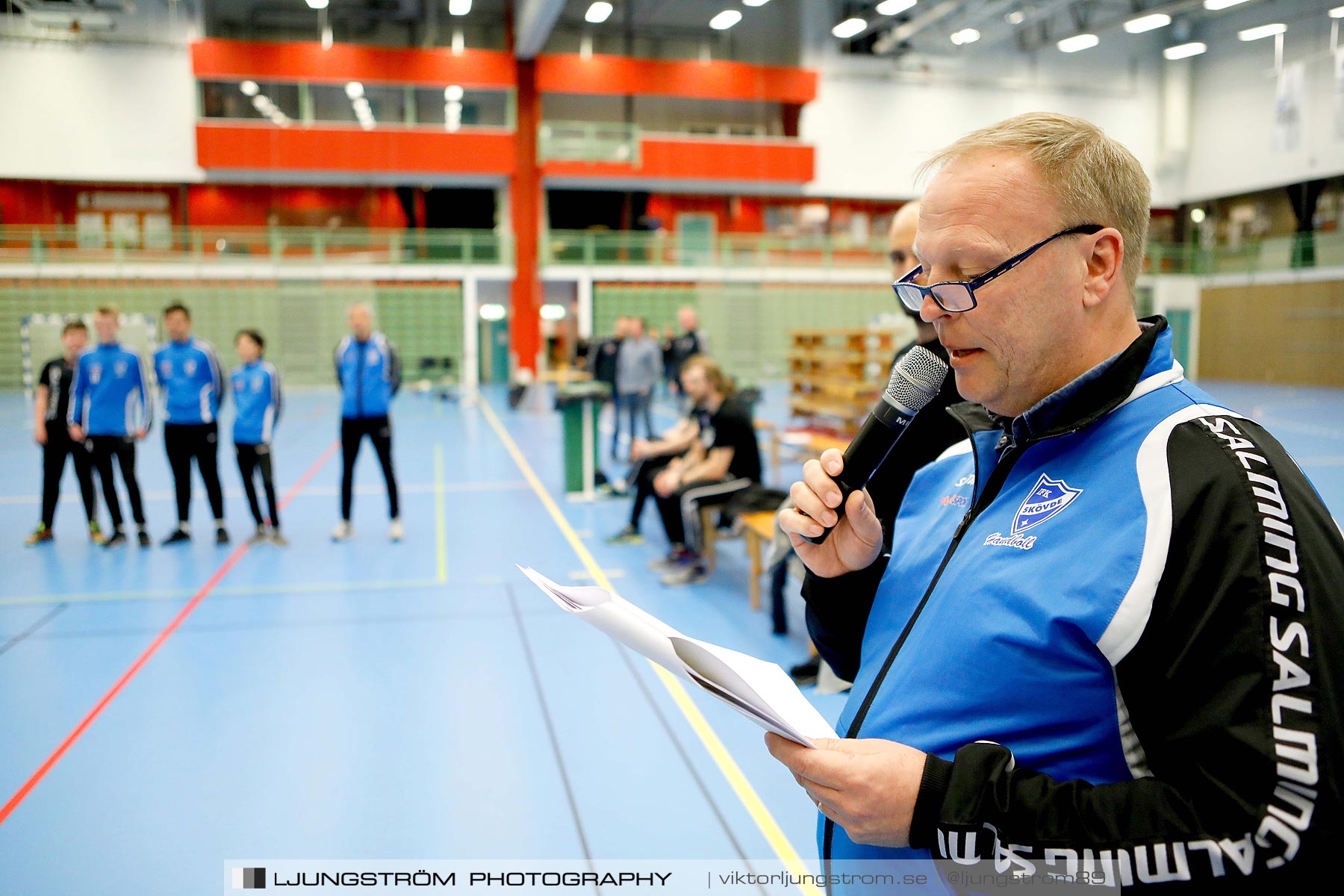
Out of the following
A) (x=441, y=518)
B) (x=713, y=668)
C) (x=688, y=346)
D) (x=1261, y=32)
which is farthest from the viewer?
(x=688, y=346)

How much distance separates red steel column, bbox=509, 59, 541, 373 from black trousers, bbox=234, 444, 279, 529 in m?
17.9

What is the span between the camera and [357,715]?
4.21m

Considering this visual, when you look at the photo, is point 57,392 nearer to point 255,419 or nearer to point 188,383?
point 188,383

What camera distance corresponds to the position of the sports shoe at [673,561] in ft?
21.7

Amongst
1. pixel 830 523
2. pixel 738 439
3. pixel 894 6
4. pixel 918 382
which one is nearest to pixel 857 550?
pixel 830 523

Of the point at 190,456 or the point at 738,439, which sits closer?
the point at 738,439

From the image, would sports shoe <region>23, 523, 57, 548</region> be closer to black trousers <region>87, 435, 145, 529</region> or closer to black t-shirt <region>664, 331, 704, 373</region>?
black trousers <region>87, 435, 145, 529</region>

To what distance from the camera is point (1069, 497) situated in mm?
1048

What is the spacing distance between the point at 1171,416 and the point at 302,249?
2571cm

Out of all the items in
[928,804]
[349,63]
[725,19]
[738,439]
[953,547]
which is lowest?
[738,439]

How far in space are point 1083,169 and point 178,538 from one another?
8.31 metres

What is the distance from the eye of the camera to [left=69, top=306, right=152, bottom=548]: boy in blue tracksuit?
7320 mm

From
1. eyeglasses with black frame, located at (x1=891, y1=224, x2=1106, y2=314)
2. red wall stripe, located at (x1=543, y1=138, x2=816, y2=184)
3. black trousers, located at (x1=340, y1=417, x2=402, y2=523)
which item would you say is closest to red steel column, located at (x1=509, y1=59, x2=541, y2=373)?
red wall stripe, located at (x1=543, y1=138, x2=816, y2=184)

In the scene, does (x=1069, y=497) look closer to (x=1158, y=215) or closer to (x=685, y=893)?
(x=685, y=893)
